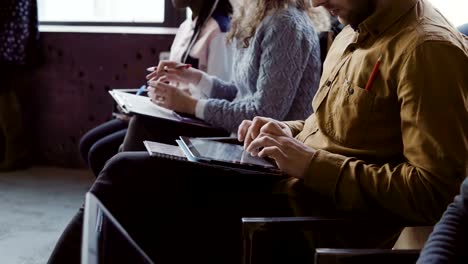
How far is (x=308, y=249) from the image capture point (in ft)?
3.95

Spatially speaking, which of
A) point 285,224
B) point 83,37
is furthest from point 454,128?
point 83,37

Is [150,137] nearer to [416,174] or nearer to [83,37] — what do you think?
[416,174]

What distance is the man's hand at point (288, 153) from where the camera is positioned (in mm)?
1135

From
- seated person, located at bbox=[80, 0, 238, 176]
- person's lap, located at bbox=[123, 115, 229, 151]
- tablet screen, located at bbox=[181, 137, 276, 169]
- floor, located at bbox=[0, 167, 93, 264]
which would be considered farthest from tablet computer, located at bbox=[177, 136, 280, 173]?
floor, located at bbox=[0, 167, 93, 264]

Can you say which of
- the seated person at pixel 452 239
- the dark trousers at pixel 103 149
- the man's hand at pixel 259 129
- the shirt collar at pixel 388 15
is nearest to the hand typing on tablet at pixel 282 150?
the man's hand at pixel 259 129

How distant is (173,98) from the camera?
184cm

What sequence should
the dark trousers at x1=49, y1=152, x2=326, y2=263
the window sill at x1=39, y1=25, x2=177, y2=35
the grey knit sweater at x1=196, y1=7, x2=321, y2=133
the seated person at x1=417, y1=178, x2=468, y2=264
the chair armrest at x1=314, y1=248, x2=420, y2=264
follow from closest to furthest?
the seated person at x1=417, y1=178, x2=468, y2=264
the chair armrest at x1=314, y1=248, x2=420, y2=264
the dark trousers at x1=49, y1=152, x2=326, y2=263
the grey knit sweater at x1=196, y1=7, x2=321, y2=133
the window sill at x1=39, y1=25, x2=177, y2=35

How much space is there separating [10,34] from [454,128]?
101 inches

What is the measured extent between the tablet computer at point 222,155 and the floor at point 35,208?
1.01m

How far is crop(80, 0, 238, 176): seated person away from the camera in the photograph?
2.14 metres

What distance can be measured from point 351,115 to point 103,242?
1.96ft

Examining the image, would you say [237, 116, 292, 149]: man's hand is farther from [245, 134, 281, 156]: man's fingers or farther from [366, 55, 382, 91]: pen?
[366, 55, 382, 91]: pen

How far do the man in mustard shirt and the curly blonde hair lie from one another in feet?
1.58

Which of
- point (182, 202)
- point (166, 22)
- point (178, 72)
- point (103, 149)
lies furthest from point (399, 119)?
point (166, 22)
